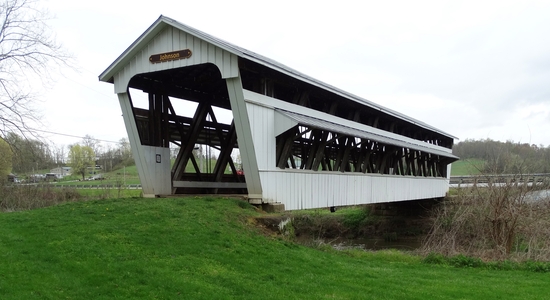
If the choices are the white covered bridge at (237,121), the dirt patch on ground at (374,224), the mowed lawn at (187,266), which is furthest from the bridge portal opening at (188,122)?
the dirt patch on ground at (374,224)

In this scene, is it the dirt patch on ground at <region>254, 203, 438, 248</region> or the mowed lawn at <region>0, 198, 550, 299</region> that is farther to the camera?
the dirt patch on ground at <region>254, 203, 438, 248</region>

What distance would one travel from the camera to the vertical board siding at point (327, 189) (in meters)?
12.7

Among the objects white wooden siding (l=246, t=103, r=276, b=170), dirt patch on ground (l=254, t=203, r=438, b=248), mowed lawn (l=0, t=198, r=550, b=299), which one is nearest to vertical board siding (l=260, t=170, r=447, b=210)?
white wooden siding (l=246, t=103, r=276, b=170)

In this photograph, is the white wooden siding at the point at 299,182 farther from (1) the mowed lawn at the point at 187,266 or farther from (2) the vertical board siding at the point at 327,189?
(1) the mowed lawn at the point at 187,266

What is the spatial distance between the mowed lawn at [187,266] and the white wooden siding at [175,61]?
392 centimetres

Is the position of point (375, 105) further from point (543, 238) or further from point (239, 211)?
point (239, 211)

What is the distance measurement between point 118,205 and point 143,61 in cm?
465

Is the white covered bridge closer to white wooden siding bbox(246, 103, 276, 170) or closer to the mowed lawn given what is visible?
white wooden siding bbox(246, 103, 276, 170)

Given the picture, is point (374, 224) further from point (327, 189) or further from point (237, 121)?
point (237, 121)

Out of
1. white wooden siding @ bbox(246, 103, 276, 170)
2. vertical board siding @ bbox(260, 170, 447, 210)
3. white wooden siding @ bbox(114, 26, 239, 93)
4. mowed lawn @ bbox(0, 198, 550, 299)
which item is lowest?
mowed lawn @ bbox(0, 198, 550, 299)

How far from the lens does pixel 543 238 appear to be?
47.1 feet

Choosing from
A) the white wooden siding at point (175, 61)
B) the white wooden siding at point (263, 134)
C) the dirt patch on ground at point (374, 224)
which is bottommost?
the dirt patch on ground at point (374, 224)

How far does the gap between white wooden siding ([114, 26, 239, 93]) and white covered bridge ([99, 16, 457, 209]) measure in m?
0.03

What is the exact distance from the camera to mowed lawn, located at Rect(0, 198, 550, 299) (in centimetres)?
592
